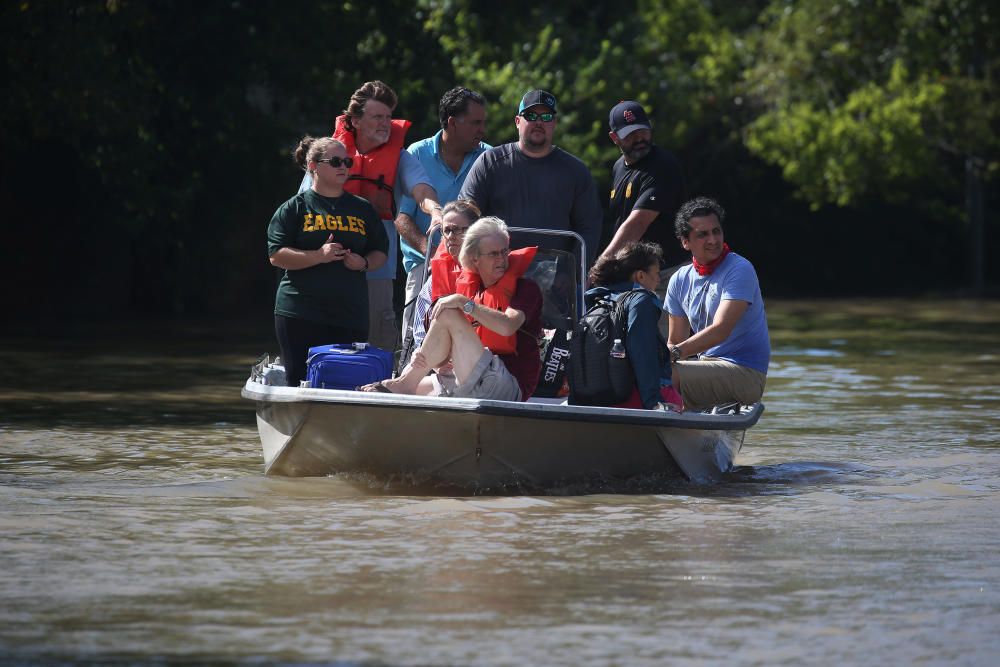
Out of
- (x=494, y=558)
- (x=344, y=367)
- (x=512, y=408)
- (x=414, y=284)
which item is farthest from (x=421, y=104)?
(x=494, y=558)

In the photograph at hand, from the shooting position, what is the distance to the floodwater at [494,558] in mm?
5750

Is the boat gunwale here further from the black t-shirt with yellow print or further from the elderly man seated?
the black t-shirt with yellow print

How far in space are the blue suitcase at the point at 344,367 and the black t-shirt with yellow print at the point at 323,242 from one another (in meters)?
0.41

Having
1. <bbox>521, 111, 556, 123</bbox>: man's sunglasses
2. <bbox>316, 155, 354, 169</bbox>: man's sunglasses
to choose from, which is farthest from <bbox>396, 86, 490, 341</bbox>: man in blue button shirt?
<bbox>316, 155, 354, 169</bbox>: man's sunglasses

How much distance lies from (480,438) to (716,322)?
66.7 inches

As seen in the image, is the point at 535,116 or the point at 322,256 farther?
the point at 535,116

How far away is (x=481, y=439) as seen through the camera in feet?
27.8

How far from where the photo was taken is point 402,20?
25859mm

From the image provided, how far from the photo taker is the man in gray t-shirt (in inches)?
387

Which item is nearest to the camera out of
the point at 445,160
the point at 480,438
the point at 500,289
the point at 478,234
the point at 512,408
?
the point at 512,408

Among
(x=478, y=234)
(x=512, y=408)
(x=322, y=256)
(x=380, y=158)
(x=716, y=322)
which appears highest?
(x=380, y=158)

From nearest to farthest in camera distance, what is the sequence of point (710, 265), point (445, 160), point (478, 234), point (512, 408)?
point (512, 408) < point (478, 234) < point (710, 265) < point (445, 160)

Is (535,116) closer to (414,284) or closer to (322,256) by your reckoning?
(414,284)

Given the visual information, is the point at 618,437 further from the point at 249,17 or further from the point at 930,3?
the point at 930,3
